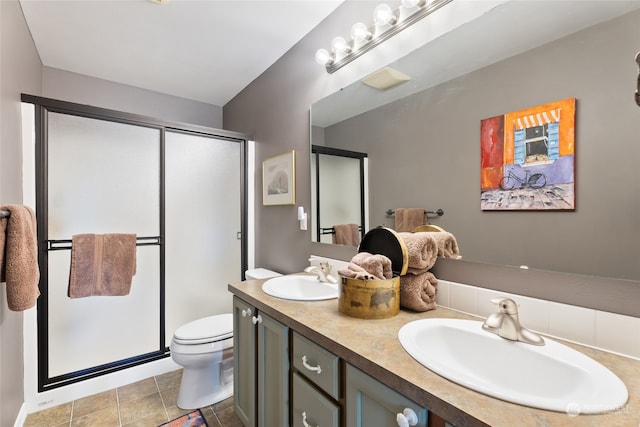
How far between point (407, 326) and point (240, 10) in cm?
196

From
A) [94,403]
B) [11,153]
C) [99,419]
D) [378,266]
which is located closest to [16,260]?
[11,153]

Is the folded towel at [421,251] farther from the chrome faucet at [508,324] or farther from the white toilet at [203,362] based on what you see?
the white toilet at [203,362]

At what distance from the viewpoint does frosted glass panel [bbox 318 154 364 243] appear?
161cm

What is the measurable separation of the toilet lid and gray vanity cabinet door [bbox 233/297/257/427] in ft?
1.18

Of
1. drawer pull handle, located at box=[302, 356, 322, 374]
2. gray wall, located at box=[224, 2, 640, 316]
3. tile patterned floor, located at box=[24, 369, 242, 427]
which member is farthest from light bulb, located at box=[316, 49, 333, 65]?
tile patterned floor, located at box=[24, 369, 242, 427]

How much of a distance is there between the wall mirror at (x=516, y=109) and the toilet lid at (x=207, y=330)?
1242mm

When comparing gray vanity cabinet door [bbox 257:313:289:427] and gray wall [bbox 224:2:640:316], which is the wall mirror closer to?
gray wall [bbox 224:2:640:316]

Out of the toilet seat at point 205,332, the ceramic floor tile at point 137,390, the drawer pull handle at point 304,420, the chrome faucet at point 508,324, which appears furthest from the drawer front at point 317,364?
the ceramic floor tile at point 137,390

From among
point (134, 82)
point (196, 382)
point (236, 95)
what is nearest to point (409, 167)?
point (196, 382)

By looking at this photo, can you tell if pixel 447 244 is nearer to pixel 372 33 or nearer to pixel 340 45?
pixel 372 33

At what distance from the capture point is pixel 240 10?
1738mm

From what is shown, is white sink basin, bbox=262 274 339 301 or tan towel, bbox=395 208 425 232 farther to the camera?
white sink basin, bbox=262 274 339 301

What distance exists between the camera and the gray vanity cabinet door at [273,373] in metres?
1.12

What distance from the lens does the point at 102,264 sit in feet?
6.44
